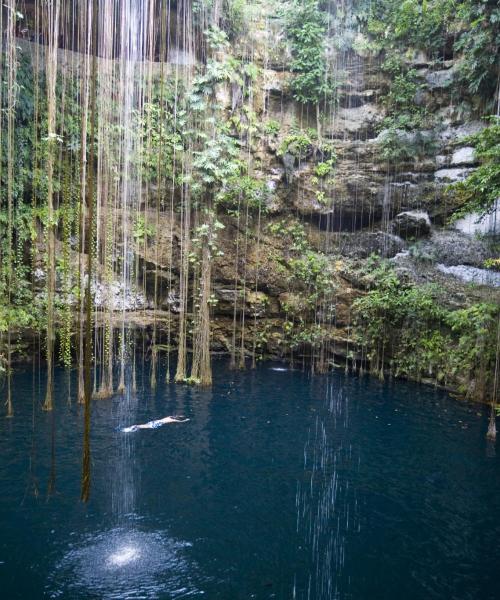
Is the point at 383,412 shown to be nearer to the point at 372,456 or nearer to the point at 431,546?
the point at 372,456

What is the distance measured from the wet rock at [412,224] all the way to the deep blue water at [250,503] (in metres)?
4.25

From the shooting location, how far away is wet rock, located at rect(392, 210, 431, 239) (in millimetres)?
10250

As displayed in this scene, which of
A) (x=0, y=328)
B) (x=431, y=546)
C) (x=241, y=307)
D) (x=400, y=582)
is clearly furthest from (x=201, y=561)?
(x=241, y=307)

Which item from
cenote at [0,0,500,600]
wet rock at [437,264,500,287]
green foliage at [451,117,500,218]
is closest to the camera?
cenote at [0,0,500,600]

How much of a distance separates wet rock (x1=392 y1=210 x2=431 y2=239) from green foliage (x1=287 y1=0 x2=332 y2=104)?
11.7ft

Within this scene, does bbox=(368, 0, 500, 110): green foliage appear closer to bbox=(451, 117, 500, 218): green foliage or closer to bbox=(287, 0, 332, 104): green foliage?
bbox=(287, 0, 332, 104): green foliage

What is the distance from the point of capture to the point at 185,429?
6.48 meters

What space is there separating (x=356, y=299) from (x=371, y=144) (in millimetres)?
3807

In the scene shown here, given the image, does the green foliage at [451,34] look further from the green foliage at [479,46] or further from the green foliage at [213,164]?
the green foliage at [213,164]

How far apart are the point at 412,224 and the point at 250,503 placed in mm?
7684

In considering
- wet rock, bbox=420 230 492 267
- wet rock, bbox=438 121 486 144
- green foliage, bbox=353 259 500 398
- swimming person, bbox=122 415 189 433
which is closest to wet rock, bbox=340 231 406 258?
green foliage, bbox=353 259 500 398

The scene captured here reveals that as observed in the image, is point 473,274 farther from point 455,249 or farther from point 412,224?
point 412,224

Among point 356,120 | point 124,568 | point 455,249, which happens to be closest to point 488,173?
point 455,249

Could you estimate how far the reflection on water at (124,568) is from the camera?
333 cm
